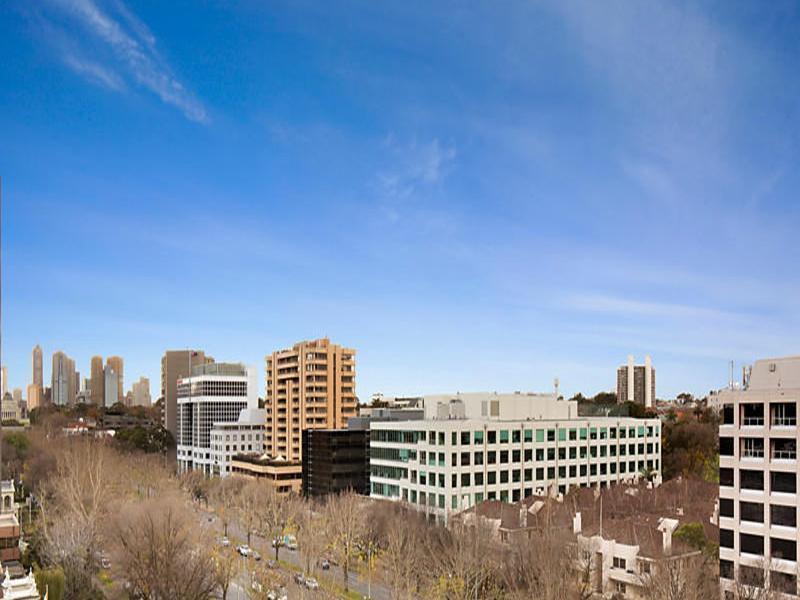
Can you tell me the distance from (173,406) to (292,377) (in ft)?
202

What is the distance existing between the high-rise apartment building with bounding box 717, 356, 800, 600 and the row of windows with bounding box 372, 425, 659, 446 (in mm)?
23100

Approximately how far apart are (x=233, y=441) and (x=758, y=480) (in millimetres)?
73577

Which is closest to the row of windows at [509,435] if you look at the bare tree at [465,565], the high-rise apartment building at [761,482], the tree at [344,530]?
the tree at [344,530]

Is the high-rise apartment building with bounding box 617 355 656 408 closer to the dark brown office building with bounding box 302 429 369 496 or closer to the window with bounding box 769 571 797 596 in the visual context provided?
the dark brown office building with bounding box 302 429 369 496

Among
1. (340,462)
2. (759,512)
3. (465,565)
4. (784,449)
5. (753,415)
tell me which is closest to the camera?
(784,449)

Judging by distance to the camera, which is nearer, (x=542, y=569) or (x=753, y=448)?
(x=542, y=569)

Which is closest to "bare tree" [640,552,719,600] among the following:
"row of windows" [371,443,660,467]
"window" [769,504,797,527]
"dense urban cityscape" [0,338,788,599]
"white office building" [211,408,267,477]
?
"dense urban cityscape" [0,338,788,599]

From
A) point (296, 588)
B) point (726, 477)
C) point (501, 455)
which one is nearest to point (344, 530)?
point (296, 588)

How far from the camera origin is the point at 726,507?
32.6 meters

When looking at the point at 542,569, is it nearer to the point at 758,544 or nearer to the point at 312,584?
the point at 758,544

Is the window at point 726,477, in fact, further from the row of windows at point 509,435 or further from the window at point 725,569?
the row of windows at point 509,435

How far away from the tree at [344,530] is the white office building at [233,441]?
156 ft

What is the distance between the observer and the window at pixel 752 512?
31359 mm

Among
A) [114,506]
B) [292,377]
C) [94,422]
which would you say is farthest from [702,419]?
[94,422]
